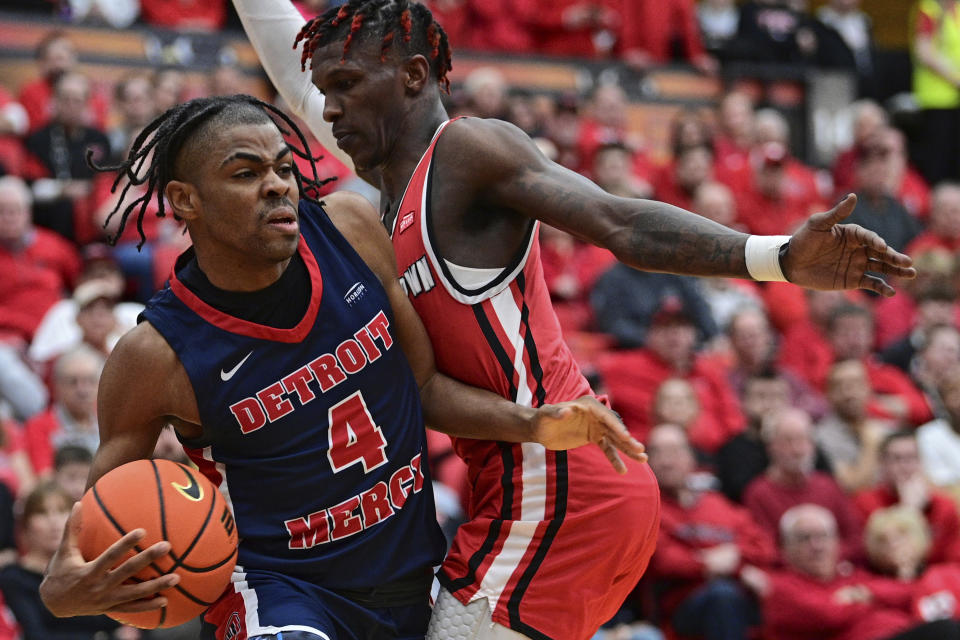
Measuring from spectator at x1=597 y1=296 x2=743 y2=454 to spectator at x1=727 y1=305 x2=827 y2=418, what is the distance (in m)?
0.37

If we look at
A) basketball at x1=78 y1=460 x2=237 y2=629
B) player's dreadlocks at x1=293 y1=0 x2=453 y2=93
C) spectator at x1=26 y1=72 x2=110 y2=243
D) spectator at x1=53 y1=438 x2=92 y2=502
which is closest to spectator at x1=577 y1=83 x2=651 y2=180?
spectator at x1=26 y1=72 x2=110 y2=243

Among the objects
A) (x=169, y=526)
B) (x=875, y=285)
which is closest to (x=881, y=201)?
(x=875, y=285)

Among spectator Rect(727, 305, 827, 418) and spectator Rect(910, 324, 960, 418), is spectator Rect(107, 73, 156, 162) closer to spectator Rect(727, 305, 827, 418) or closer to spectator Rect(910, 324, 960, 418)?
spectator Rect(727, 305, 827, 418)

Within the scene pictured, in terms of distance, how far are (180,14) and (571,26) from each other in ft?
12.8

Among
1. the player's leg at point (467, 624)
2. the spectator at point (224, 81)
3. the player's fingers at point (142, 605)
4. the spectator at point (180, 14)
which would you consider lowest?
the spectator at point (180, 14)

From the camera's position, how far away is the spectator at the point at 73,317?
8.09 meters

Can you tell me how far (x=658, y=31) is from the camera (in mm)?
13555

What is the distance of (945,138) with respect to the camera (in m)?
13.9

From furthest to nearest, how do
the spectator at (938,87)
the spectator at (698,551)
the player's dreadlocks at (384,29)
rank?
1. the spectator at (938,87)
2. the spectator at (698,551)
3. the player's dreadlocks at (384,29)

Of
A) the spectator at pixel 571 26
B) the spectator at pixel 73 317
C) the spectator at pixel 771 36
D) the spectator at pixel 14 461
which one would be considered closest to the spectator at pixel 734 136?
the spectator at pixel 771 36

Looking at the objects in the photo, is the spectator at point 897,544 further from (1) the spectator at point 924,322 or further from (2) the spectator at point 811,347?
(1) the spectator at point 924,322

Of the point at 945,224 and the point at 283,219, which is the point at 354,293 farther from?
the point at 945,224

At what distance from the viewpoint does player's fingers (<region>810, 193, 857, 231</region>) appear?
3.09 meters

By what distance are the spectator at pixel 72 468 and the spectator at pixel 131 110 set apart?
2.95 m
